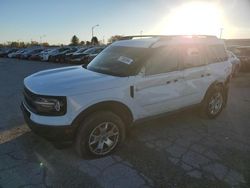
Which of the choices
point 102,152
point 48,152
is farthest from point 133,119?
point 48,152

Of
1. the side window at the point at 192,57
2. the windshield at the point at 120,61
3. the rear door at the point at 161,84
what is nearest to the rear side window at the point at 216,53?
the side window at the point at 192,57

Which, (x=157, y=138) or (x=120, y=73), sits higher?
(x=120, y=73)

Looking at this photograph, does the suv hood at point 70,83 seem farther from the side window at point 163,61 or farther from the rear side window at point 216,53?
the rear side window at point 216,53

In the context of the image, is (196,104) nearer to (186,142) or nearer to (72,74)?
(186,142)

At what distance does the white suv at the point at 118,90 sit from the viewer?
11.0 feet

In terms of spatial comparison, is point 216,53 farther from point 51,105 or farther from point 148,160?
point 51,105

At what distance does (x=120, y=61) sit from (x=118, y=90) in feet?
2.72

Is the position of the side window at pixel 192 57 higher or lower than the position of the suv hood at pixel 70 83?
higher

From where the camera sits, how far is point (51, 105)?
3.30 meters

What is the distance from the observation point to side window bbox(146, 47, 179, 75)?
405 cm

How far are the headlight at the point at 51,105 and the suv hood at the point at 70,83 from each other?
3.2 inches

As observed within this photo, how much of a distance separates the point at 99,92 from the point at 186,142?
1.94m

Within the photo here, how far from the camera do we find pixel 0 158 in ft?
12.1

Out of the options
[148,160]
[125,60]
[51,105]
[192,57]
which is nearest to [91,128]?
[51,105]
